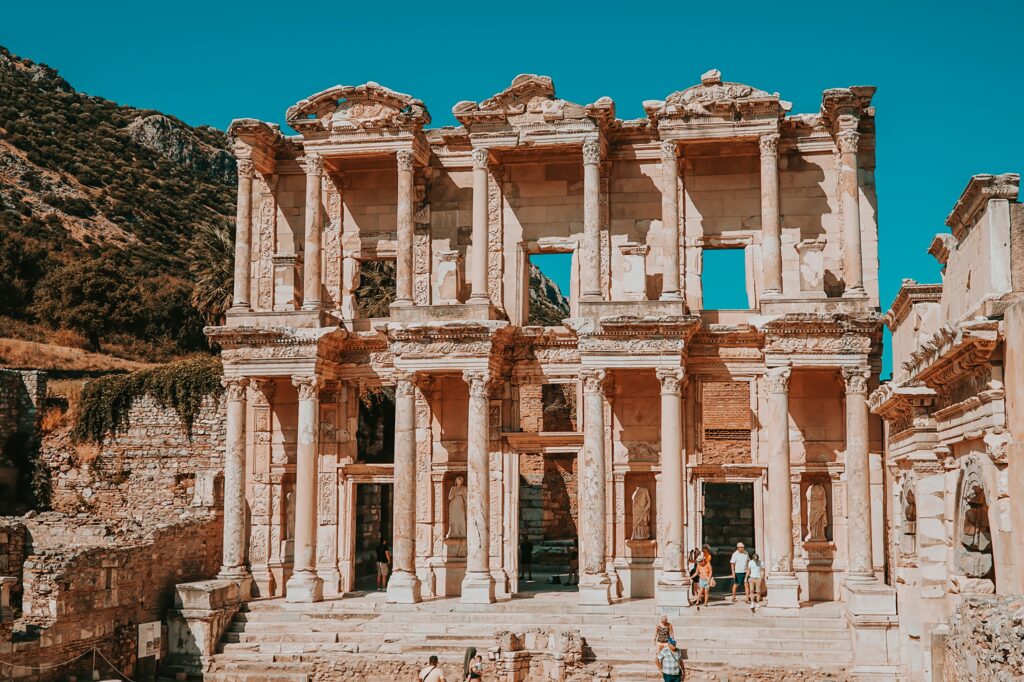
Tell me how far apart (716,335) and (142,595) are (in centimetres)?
1182

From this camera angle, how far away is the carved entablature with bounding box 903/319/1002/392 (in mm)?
11672

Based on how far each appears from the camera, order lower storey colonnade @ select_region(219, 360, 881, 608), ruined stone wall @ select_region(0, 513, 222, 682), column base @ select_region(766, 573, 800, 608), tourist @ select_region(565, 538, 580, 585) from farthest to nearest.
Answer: tourist @ select_region(565, 538, 580, 585) < lower storey colonnade @ select_region(219, 360, 881, 608) < column base @ select_region(766, 573, 800, 608) < ruined stone wall @ select_region(0, 513, 222, 682)

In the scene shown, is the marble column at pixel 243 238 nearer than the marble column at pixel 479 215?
No

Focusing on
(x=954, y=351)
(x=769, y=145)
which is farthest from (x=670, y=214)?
(x=954, y=351)

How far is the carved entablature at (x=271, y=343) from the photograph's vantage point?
912 inches

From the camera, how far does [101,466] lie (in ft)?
94.0

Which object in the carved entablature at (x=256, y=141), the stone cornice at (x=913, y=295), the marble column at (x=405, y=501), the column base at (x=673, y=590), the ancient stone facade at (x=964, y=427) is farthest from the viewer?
the carved entablature at (x=256, y=141)

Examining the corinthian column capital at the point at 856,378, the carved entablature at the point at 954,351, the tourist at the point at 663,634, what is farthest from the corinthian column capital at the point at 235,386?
the carved entablature at the point at 954,351

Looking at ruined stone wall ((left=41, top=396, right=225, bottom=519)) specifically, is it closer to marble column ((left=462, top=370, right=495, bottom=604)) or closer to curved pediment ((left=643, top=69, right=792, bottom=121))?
marble column ((left=462, top=370, right=495, bottom=604))

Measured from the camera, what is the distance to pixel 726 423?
34.3 metres

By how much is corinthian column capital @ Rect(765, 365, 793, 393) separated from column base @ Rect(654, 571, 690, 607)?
3824 millimetres

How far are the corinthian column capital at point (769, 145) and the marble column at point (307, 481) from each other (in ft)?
32.0

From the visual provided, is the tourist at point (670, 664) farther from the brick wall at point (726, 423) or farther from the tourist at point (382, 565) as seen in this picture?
the brick wall at point (726, 423)

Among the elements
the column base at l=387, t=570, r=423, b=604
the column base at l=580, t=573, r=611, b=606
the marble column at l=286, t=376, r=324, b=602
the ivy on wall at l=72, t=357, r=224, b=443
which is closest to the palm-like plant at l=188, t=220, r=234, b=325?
the ivy on wall at l=72, t=357, r=224, b=443
